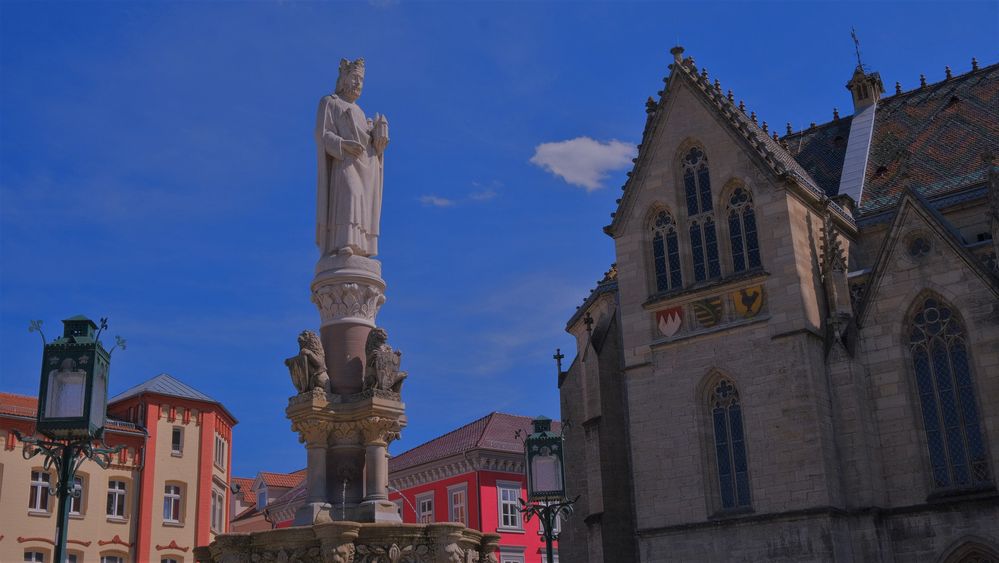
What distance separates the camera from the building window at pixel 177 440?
3775 cm

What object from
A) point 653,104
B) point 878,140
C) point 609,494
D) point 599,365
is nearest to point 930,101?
point 878,140

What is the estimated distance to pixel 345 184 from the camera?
10.9m

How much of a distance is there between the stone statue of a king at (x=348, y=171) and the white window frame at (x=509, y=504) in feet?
116

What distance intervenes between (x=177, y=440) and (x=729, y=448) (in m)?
22.5

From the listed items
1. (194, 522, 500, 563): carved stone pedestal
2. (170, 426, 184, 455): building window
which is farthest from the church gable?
(170, 426, 184, 455): building window

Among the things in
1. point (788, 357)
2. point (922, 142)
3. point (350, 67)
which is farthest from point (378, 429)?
point (922, 142)

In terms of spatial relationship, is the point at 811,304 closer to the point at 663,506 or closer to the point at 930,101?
the point at 663,506

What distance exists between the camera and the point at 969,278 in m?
22.7

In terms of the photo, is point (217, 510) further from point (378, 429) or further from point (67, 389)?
point (67, 389)

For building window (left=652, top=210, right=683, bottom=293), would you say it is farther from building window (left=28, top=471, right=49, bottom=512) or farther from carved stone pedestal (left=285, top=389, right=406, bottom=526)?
building window (left=28, top=471, right=49, bottom=512)

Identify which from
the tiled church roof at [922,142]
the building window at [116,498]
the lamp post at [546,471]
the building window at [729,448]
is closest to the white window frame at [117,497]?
the building window at [116,498]

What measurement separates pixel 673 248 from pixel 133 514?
21745 mm

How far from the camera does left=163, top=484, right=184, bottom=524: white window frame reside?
37000 millimetres

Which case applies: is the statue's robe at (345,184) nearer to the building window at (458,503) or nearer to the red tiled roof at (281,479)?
the building window at (458,503)
